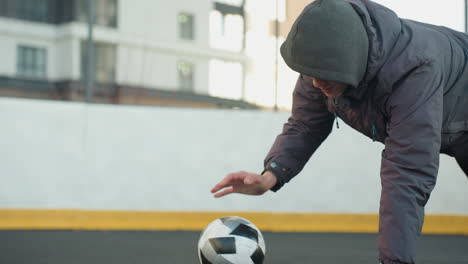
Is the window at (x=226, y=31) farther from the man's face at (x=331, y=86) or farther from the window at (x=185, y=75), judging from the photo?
the man's face at (x=331, y=86)

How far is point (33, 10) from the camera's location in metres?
7.60

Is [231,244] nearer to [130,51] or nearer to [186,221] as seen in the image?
[186,221]

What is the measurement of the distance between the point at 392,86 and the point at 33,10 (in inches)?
230

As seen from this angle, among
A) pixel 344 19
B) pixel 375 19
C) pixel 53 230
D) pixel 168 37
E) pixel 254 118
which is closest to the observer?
pixel 344 19

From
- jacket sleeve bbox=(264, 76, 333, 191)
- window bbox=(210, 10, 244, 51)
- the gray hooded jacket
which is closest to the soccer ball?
jacket sleeve bbox=(264, 76, 333, 191)

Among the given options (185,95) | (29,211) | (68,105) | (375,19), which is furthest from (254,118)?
(375,19)

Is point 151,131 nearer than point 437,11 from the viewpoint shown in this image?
Yes

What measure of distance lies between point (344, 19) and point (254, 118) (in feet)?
16.2

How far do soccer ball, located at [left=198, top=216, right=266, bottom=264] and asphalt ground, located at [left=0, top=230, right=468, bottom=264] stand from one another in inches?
41.8

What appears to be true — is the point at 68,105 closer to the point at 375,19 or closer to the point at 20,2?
the point at 20,2

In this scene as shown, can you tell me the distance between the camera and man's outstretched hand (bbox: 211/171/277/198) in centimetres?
286

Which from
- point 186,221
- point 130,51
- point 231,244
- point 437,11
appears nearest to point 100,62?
point 130,51

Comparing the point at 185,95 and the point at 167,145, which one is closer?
the point at 167,145

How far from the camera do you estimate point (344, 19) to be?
7.66ft
